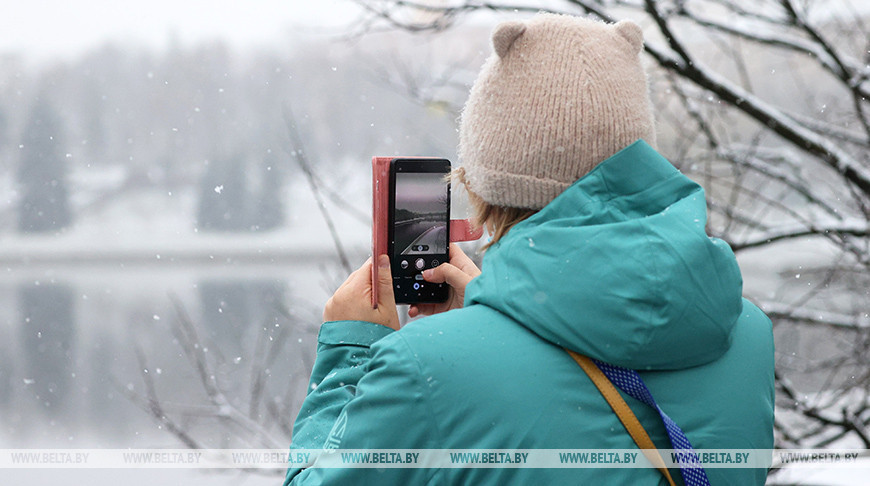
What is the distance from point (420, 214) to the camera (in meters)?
1.15

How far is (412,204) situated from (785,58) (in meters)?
2.86

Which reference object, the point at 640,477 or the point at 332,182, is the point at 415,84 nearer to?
the point at 332,182

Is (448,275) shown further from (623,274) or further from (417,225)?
(623,274)

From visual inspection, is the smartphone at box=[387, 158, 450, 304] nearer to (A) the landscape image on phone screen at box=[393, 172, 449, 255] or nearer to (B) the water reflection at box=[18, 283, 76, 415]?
(A) the landscape image on phone screen at box=[393, 172, 449, 255]

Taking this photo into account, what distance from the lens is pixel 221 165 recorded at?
12.1 ft

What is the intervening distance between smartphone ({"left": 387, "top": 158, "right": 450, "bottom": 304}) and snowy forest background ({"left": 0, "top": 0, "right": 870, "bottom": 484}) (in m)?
1.56

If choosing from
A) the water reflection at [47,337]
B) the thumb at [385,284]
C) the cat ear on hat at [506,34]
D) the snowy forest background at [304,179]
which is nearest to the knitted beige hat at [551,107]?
the cat ear on hat at [506,34]

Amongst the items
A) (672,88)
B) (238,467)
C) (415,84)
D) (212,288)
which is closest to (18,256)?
(212,288)

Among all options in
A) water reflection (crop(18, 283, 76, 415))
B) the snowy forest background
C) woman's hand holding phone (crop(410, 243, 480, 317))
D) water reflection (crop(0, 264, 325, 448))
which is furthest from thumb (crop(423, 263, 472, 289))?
water reflection (crop(18, 283, 76, 415))

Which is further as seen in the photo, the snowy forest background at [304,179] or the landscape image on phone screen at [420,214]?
the snowy forest background at [304,179]

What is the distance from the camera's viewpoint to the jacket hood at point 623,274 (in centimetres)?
74

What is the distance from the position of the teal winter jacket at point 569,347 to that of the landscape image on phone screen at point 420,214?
1.13ft

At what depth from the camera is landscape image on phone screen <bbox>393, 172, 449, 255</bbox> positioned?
3.70 ft

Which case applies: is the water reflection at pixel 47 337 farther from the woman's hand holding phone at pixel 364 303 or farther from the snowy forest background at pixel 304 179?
the woman's hand holding phone at pixel 364 303
